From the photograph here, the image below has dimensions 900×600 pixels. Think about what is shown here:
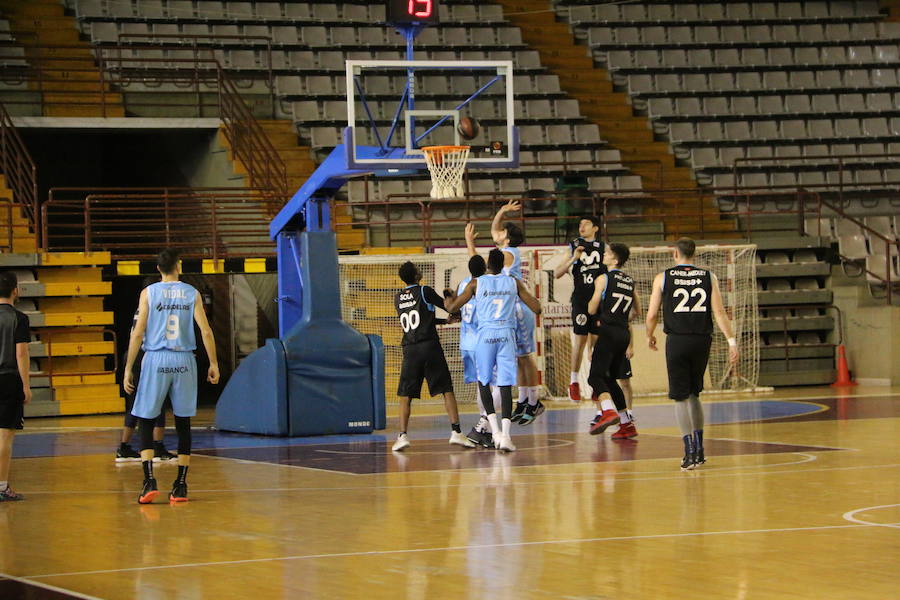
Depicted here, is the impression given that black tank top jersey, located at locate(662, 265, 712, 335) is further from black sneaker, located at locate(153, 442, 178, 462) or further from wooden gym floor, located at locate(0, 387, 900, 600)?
black sneaker, located at locate(153, 442, 178, 462)

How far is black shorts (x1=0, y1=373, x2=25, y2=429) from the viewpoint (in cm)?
1041

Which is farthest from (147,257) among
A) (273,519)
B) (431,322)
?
(273,519)

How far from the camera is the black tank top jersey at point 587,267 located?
602 inches

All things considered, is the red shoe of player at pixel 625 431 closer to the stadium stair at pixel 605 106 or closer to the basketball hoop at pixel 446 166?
the basketball hoop at pixel 446 166

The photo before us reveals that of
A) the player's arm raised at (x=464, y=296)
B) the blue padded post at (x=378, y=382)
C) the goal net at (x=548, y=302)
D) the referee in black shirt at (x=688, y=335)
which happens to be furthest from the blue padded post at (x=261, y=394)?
the referee in black shirt at (x=688, y=335)

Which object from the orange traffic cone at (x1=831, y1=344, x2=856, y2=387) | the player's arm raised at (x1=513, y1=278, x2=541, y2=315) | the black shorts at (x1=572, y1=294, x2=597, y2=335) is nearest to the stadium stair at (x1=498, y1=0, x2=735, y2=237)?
the orange traffic cone at (x1=831, y1=344, x2=856, y2=387)

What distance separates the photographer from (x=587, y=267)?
1534 centimetres

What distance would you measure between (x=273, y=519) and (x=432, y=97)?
17.0 m

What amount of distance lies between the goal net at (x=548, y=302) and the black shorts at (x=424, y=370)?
641 cm

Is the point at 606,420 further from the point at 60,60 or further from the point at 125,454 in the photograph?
the point at 60,60

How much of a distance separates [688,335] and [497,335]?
7.08 ft

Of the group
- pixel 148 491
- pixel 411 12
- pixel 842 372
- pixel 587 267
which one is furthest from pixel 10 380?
pixel 842 372

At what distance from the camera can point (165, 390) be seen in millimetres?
10305

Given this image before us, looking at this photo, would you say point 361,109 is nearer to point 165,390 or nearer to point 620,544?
point 165,390
